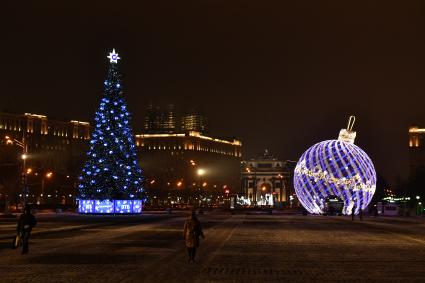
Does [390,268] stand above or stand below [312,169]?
below

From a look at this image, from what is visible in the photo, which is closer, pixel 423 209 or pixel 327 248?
pixel 327 248

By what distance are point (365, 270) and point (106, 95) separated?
5836 cm

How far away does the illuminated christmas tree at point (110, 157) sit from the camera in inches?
3014

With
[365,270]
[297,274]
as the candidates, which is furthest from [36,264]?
[365,270]

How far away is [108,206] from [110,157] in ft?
16.2

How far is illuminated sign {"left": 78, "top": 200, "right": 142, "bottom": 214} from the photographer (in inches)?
3076

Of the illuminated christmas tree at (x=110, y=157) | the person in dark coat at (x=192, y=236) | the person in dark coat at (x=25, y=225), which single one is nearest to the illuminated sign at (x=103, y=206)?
the illuminated christmas tree at (x=110, y=157)

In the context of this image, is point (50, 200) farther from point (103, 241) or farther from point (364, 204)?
point (103, 241)

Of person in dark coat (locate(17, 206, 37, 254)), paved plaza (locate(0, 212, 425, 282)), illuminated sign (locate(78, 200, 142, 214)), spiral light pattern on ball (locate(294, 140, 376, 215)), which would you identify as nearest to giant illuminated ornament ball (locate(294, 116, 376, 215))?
spiral light pattern on ball (locate(294, 140, 376, 215))

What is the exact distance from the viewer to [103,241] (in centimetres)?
3331

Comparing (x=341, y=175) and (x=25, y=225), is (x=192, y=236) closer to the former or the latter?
(x=25, y=225)

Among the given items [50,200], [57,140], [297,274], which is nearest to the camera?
[297,274]

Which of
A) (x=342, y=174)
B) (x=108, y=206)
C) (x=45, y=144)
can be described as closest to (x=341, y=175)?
(x=342, y=174)

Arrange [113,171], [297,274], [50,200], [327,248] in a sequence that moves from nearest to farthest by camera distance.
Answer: [297,274], [327,248], [113,171], [50,200]
